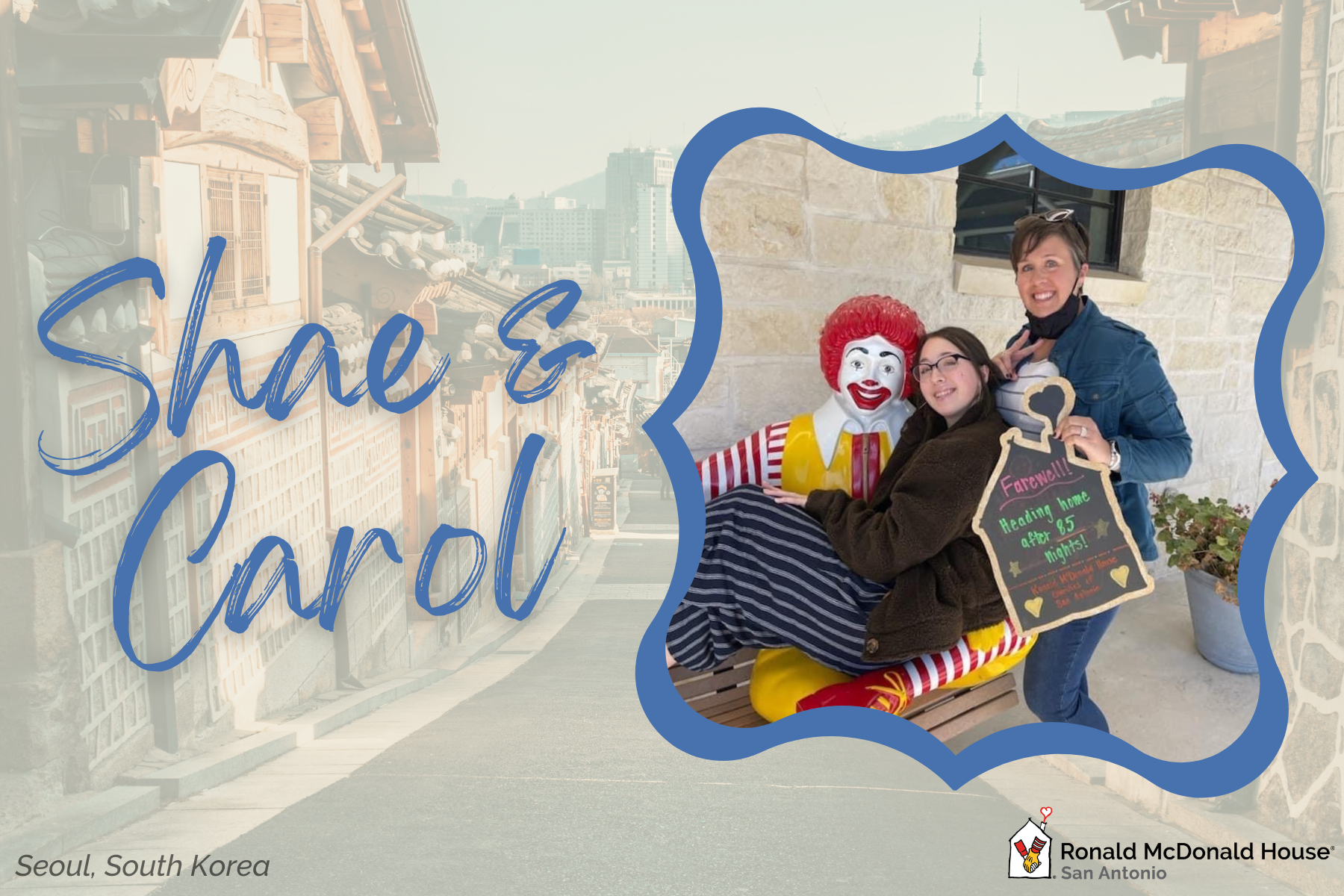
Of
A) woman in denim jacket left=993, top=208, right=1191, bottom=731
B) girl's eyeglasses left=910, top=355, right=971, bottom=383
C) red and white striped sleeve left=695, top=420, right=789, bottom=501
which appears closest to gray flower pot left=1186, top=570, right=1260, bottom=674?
woman in denim jacket left=993, top=208, right=1191, bottom=731

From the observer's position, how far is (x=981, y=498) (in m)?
1.46

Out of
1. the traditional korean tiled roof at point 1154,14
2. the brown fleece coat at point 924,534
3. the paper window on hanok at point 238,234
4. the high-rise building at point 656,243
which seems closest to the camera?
the brown fleece coat at point 924,534

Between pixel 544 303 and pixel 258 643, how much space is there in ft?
2.64

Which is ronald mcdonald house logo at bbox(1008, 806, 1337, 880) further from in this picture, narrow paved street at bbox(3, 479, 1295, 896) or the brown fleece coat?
the brown fleece coat

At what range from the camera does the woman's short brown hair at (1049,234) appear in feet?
4.84

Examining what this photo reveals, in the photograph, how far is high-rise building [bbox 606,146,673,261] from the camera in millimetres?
1849

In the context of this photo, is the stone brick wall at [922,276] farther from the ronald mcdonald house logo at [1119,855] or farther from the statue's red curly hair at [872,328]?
the ronald mcdonald house logo at [1119,855]

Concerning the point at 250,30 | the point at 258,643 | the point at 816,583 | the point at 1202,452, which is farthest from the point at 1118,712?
the point at 250,30

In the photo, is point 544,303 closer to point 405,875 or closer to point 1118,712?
point 405,875

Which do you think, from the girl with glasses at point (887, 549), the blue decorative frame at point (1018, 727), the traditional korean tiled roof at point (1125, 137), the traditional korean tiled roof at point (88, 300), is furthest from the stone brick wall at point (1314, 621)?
the traditional korean tiled roof at point (88, 300)

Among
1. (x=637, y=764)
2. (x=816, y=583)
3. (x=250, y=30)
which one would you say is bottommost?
(x=637, y=764)

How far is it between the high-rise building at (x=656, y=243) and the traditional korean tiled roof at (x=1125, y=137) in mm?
729

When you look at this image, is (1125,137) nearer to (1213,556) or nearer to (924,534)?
(1213,556)

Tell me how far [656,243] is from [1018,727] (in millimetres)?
1046
